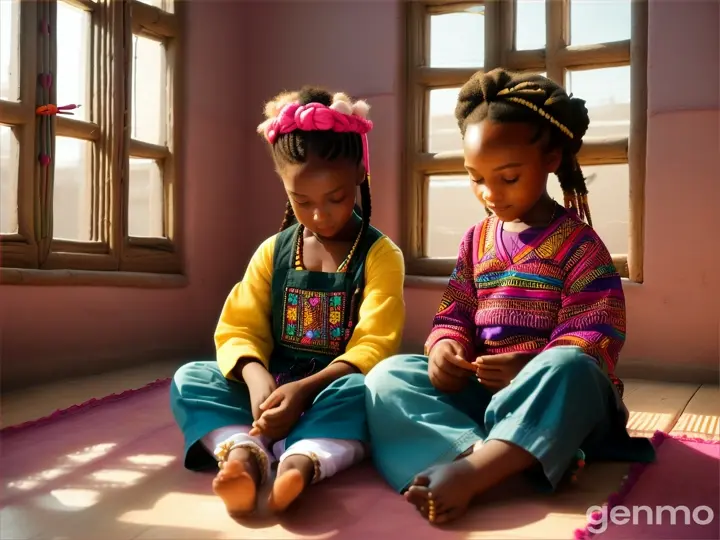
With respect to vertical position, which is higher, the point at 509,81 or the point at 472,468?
the point at 509,81

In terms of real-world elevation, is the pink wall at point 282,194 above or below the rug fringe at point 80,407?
above

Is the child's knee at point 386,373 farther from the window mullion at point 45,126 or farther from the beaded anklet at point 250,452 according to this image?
the window mullion at point 45,126

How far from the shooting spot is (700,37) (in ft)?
7.98

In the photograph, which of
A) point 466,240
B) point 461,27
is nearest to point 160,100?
point 461,27

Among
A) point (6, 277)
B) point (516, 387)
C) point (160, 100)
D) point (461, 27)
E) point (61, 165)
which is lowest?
point (516, 387)

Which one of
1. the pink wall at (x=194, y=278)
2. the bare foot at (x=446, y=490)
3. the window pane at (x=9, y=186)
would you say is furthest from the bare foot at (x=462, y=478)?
the window pane at (x=9, y=186)

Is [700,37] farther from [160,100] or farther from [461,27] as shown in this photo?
[160,100]

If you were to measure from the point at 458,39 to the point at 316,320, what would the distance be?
176 centimetres

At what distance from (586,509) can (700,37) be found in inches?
73.6

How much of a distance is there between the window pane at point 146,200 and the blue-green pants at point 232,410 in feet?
4.75

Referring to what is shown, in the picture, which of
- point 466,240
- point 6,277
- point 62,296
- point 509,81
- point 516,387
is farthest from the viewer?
point 62,296

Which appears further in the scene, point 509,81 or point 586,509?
point 509,81

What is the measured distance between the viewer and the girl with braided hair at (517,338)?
4.08 feet

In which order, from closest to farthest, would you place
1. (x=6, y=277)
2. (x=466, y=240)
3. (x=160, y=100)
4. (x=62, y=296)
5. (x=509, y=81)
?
1. (x=509, y=81)
2. (x=466, y=240)
3. (x=6, y=277)
4. (x=62, y=296)
5. (x=160, y=100)
